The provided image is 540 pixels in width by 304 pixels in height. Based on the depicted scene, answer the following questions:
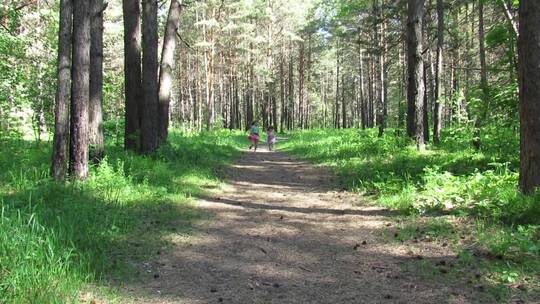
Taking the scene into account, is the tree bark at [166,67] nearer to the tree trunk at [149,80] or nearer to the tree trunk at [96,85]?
the tree trunk at [149,80]

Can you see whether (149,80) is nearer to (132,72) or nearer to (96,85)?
(132,72)

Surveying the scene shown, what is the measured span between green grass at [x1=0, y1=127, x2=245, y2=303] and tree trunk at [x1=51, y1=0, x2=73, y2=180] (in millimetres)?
340

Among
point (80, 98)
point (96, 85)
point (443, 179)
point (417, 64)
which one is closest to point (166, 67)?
point (96, 85)

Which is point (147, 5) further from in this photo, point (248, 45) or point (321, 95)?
point (321, 95)

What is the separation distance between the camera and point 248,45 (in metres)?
41.3

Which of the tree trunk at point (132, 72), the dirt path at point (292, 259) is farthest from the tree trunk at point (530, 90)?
the tree trunk at point (132, 72)

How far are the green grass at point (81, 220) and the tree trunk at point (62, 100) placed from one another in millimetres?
340

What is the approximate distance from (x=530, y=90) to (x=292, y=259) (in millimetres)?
4228

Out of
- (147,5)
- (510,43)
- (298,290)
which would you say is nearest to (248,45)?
(147,5)

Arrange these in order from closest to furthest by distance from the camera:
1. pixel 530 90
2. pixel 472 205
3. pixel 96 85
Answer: pixel 530 90
pixel 472 205
pixel 96 85

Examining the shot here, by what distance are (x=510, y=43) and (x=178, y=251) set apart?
9188mm

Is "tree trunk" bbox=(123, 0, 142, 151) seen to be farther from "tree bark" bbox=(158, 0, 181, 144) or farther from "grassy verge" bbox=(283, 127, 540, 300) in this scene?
"grassy verge" bbox=(283, 127, 540, 300)

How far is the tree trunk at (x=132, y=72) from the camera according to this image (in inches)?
492

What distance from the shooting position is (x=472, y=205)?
6.98m
